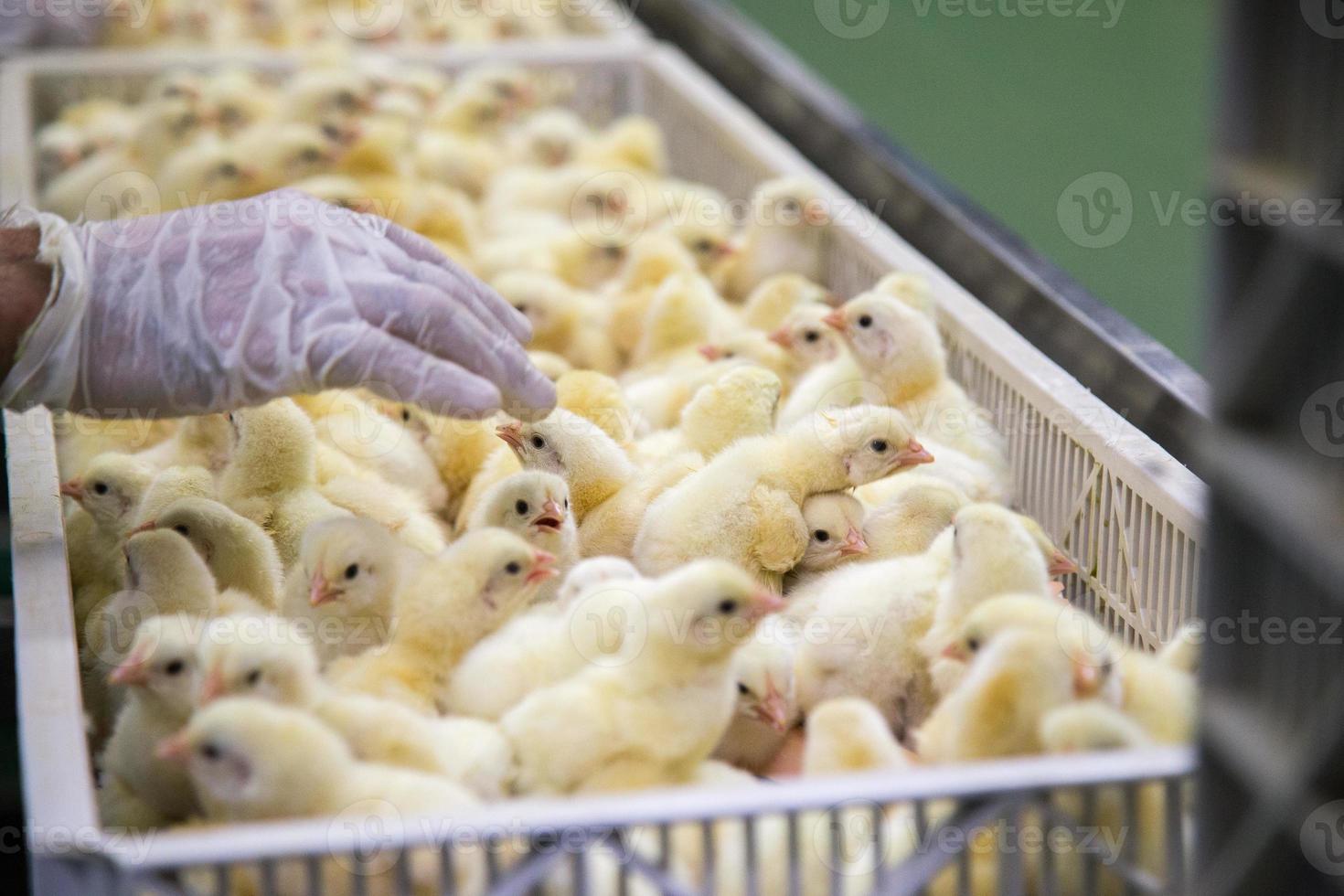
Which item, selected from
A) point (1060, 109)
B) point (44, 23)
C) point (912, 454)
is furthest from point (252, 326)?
point (1060, 109)

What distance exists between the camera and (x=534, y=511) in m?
1.94

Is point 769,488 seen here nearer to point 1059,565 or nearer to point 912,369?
point 1059,565

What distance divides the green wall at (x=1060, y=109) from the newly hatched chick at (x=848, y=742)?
4280mm

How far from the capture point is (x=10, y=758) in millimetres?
2740

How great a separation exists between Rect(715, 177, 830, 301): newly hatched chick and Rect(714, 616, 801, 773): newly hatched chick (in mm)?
1577

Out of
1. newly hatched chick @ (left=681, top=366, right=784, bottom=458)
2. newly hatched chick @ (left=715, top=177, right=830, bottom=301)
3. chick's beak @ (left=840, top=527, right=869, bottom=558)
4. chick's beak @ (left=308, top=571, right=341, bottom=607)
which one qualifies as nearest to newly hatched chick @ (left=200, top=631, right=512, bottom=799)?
chick's beak @ (left=308, top=571, right=341, bottom=607)

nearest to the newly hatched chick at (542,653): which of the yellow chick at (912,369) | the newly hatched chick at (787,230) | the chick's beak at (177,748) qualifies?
the chick's beak at (177,748)

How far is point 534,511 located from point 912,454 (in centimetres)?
59

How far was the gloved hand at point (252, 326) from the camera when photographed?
1866 mm

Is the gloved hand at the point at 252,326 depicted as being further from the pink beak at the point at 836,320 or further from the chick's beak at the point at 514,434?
the pink beak at the point at 836,320

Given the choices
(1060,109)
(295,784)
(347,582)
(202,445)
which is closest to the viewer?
(295,784)

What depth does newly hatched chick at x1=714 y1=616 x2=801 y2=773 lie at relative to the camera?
5.58 feet

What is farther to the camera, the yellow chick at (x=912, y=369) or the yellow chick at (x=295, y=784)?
the yellow chick at (x=912, y=369)

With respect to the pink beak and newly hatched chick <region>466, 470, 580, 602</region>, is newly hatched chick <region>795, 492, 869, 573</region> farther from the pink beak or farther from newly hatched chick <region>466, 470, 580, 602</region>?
the pink beak
